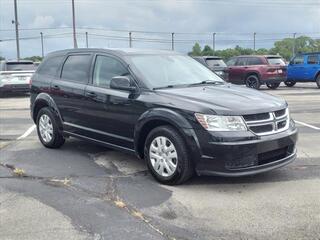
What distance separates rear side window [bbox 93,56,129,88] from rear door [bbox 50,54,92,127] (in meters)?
0.22

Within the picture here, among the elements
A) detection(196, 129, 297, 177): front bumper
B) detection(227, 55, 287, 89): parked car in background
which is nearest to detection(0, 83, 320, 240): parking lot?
detection(196, 129, 297, 177): front bumper

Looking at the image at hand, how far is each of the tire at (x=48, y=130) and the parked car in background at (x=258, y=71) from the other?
52.4 ft

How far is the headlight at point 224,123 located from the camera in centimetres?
552

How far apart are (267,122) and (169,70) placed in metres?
1.74

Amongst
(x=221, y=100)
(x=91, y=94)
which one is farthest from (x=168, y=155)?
(x=91, y=94)

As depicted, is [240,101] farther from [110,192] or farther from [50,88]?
[50,88]

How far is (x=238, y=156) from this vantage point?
18.1 feet

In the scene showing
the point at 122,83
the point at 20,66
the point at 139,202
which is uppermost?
the point at 20,66

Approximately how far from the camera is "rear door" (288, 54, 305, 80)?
24208 mm

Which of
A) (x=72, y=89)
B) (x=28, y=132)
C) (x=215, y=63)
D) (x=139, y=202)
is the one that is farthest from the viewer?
(x=215, y=63)

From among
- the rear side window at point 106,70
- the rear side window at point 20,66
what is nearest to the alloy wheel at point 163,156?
the rear side window at point 106,70

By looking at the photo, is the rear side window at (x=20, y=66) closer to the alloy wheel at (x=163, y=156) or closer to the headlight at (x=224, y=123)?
the alloy wheel at (x=163, y=156)

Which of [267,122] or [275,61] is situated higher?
[275,61]

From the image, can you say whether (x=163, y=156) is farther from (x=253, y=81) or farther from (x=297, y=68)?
(x=297, y=68)
